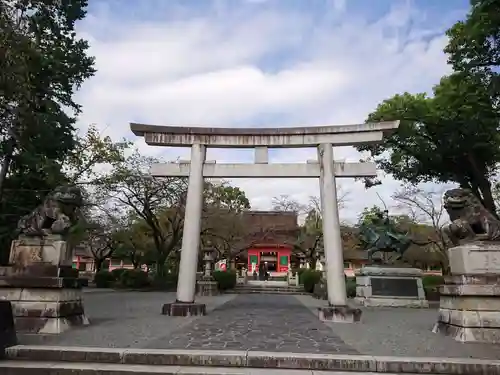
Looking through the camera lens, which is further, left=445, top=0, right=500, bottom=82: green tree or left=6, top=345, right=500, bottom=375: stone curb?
left=445, top=0, right=500, bottom=82: green tree

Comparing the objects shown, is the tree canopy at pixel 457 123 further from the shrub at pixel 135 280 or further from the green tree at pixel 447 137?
the shrub at pixel 135 280

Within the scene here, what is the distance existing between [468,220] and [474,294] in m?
1.44

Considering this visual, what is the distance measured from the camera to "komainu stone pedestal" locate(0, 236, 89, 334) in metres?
7.23

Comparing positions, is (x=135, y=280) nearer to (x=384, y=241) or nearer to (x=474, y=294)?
(x=384, y=241)

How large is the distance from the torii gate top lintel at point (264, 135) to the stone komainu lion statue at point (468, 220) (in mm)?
3087

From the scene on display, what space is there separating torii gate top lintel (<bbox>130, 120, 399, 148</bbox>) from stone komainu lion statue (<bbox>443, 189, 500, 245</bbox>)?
3.09 metres

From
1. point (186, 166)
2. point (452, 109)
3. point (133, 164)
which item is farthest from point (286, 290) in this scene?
point (186, 166)

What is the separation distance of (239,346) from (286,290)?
23.7 m

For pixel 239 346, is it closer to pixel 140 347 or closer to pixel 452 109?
pixel 140 347

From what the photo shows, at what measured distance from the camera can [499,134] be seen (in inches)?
572

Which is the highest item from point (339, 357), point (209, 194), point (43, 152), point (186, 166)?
point (209, 194)

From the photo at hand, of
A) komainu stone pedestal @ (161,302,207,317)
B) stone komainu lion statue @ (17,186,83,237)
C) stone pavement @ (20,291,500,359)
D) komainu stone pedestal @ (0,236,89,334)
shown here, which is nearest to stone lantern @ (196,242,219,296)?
komainu stone pedestal @ (161,302,207,317)

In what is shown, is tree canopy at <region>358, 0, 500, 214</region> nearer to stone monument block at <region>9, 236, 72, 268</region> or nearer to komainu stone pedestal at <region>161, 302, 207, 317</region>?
komainu stone pedestal at <region>161, 302, 207, 317</region>

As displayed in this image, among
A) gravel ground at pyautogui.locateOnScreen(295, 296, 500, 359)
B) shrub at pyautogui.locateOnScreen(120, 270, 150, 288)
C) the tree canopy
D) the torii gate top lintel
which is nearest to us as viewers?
gravel ground at pyautogui.locateOnScreen(295, 296, 500, 359)
